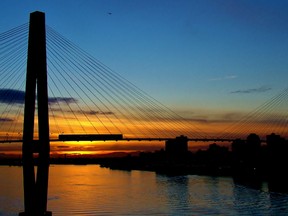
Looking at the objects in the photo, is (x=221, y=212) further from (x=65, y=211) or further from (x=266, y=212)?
(x=65, y=211)

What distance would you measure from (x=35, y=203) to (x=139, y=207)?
1884cm

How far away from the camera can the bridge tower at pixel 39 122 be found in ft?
65.2

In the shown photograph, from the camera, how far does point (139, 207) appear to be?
126 feet

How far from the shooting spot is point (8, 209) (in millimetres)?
37469

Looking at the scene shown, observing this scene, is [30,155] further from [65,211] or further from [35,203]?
[65,211]

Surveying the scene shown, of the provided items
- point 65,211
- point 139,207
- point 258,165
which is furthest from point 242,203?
point 258,165

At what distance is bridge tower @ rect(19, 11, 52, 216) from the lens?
19875mm

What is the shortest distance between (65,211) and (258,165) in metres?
85.9

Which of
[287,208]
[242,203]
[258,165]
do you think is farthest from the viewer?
[258,165]

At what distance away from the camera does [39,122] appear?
65.4ft

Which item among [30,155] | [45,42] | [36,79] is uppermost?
[45,42]

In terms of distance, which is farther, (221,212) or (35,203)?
(221,212)

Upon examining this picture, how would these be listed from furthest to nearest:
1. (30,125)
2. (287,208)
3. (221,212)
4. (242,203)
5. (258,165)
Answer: (258,165)
(242,203)
(287,208)
(221,212)
(30,125)

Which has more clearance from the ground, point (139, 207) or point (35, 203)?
point (35, 203)
